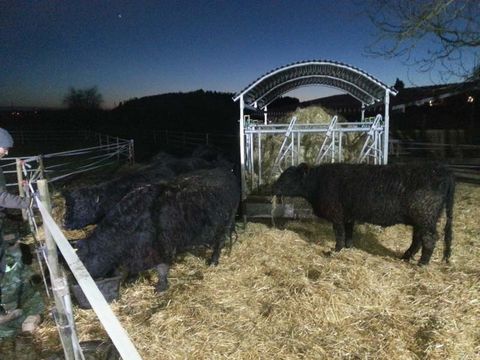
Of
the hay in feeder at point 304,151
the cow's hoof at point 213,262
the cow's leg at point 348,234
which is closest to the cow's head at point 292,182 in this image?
the cow's leg at point 348,234

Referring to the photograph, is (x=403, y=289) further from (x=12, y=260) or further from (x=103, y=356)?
(x=12, y=260)

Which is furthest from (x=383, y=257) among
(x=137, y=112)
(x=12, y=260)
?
(x=137, y=112)

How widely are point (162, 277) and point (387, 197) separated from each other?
3435 mm

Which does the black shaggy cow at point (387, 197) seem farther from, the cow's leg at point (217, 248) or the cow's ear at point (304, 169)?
the cow's leg at point (217, 248)

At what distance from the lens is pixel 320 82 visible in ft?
31.7

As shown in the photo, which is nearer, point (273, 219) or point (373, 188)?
point (373, 188)

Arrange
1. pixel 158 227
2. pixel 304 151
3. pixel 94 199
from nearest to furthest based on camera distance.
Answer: pixel 158 227
pixel 94 199
pixel 304 151

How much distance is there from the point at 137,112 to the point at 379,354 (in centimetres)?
5074

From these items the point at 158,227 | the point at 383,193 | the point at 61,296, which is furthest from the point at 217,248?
the point at 61,296

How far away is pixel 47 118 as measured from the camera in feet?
177

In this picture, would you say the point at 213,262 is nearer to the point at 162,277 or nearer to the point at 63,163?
the point at 162,277

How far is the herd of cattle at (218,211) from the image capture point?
470 cm

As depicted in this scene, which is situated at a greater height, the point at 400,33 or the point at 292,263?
the point at 400,33

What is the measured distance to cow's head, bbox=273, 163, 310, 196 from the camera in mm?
6394
